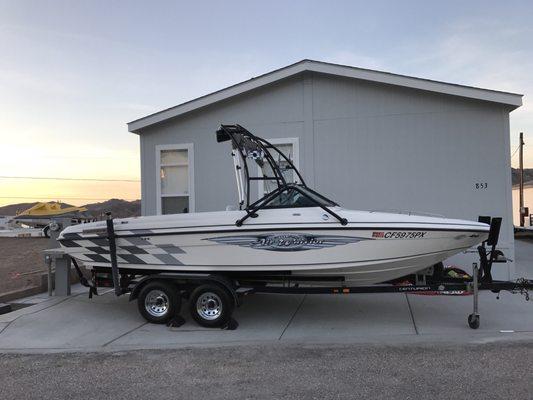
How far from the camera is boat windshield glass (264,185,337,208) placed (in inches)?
270

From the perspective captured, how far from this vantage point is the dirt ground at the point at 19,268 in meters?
10.4

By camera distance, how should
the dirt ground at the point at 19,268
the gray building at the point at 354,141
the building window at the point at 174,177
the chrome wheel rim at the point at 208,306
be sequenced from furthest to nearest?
the building window at the point at 174,177 < the dirt ground at the point at 19,268 < the gray building at the point at 354,141 < the chrome wheel rim at the point at 208,306

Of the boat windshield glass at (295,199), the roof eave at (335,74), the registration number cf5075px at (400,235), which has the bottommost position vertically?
the registration number cf5075px at (400,235)

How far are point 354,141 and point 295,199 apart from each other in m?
3.49

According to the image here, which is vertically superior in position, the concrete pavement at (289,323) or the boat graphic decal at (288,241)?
the boat graphic decal at (288,241)

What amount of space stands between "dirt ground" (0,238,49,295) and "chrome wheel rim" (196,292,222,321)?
4.60 meters

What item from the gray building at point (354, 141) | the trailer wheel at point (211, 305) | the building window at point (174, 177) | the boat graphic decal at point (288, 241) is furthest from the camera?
the building window at point (174, 177)

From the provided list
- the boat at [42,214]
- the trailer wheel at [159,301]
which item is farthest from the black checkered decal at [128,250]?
the boat at [42,214]

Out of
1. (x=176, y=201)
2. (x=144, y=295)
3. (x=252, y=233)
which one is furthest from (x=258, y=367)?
(x=176, y=201)

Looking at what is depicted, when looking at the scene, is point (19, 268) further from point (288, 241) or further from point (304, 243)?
point (304, 243)

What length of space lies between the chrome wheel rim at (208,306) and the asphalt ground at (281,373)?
0.99 m

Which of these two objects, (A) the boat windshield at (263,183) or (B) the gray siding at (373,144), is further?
(B) the gray siding at (373,144)

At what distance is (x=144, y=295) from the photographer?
727 centimetres

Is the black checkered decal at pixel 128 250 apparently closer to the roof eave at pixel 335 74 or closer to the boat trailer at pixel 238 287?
the boat trailer at pixel 238 287
